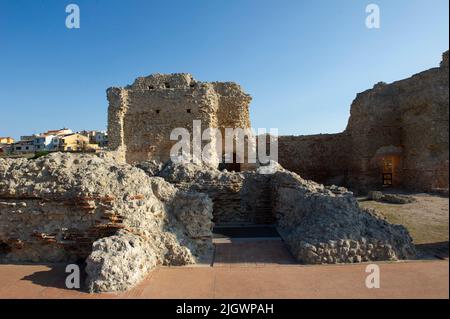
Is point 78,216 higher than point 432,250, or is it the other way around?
point 78,216

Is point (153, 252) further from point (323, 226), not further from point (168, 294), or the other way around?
point (323, 226)

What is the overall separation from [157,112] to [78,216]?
1233 centimetres

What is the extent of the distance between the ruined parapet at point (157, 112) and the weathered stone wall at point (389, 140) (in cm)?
580

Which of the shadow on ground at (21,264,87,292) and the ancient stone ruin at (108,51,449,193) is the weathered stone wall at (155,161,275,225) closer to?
the shadow on ground at (21,264,87,292)

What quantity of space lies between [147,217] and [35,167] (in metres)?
2.25

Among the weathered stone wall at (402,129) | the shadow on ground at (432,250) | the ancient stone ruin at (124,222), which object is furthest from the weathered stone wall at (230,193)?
the weathered stone wall at (402,129)

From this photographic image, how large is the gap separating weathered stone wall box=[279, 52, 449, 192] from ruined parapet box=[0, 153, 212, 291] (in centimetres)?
1117

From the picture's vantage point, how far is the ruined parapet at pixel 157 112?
54.6 feet

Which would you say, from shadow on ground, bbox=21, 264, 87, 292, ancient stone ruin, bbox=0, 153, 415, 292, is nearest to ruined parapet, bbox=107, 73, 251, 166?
ancient stone ruin, bbox=0, 153, 415, 292

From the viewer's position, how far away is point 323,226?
18.3ft

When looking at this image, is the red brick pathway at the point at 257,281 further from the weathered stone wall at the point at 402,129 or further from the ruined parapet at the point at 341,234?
the weathered stone wall at the point at 402,129

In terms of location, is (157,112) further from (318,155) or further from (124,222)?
(124,222)

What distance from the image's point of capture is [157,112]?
666 inches

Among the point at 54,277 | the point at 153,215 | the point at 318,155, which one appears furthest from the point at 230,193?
the point at 318,155
